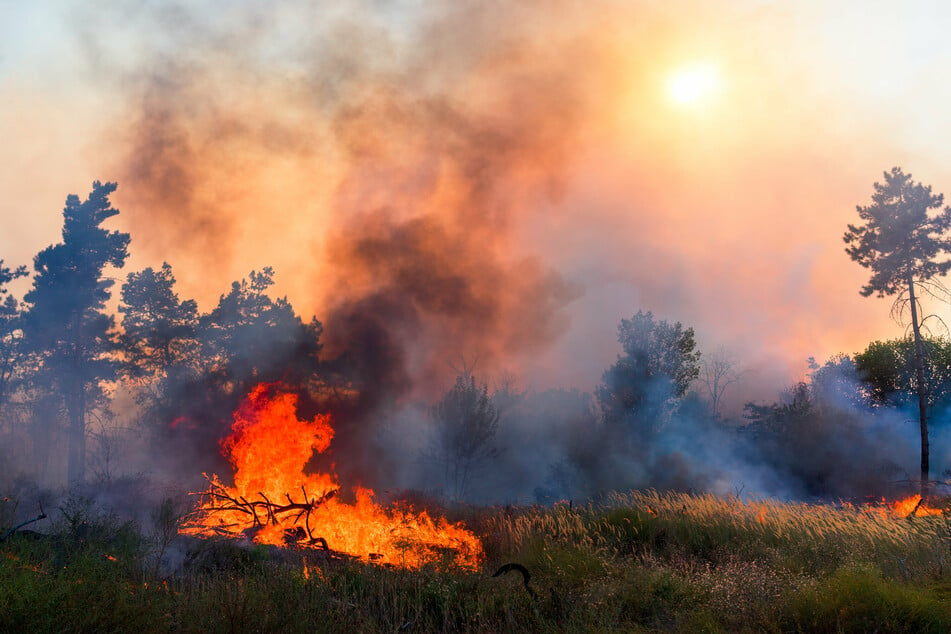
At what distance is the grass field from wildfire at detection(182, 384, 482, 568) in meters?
1.03

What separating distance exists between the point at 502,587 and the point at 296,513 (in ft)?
21.5

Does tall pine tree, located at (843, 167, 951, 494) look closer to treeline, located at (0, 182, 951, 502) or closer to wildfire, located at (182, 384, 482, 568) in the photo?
treeline, located at (0, 182, 951, 502)

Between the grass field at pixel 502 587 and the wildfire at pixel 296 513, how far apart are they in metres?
1.03

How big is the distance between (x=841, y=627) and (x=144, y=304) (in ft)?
123

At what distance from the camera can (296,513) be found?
43.8ft

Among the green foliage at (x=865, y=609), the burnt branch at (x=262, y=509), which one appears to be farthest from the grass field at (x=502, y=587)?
the burnt branch at (x=262, y=509)

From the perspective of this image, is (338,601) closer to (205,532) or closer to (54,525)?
(205,532)

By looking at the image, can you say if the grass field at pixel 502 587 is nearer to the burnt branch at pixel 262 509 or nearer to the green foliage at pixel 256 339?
the burnt branch at pixel 262 509

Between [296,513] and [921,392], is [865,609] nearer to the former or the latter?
[296,513]

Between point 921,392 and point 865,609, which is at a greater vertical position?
point 921,392

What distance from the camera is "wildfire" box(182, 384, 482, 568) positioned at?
1224cm

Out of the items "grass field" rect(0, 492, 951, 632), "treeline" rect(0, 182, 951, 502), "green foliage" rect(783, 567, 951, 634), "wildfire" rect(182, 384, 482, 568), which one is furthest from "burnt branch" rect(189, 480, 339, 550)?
"treeline" rect(0, 182, 951, 502)

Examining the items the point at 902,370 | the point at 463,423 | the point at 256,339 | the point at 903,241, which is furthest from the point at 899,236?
the point at 256,339

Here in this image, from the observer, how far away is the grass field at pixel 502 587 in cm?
632
